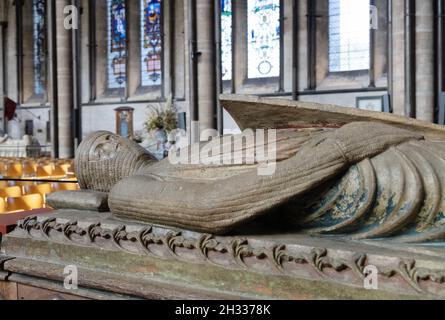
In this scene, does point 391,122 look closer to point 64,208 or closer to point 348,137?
point 348,137

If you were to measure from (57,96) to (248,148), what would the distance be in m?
13.6

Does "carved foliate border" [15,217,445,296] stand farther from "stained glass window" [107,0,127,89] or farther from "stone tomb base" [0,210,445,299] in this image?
"stained glass window" [107,0,127,89]

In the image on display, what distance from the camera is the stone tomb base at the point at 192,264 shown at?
1662 mm

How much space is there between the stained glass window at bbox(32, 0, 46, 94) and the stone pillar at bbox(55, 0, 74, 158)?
9363 mm

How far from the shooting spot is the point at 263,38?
17.5m

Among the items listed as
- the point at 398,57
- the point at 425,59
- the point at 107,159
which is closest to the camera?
the point at 107,159

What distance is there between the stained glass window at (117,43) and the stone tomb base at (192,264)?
1875 cm

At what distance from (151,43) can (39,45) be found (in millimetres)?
6677

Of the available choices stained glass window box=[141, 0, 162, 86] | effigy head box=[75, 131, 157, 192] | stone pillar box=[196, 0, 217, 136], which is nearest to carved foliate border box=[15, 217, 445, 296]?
effigy head box=[75, 131, 157, 192]

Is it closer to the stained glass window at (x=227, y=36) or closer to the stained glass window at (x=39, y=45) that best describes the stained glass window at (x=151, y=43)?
the stained glass window at (x=227, y=36)

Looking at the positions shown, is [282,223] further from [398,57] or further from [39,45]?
[39,45]

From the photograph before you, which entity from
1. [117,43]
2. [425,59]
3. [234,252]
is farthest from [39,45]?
[234,252]

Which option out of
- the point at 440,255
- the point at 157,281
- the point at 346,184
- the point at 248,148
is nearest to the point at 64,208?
the point at 157,281

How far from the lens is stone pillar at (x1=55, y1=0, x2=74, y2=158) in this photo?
14438mm
